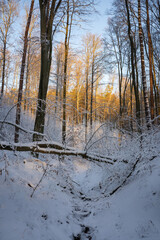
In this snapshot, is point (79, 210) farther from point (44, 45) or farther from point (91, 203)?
point (44, 45)

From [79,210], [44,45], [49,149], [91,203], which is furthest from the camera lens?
[44,45]

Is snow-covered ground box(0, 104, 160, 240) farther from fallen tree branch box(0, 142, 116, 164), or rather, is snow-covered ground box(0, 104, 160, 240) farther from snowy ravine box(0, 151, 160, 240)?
fallen tree branch box(0, 142, 116, 164)

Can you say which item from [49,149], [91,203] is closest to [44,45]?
[49,149]

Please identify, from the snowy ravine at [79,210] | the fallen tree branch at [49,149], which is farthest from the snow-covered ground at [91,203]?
the fallen tree branch at [49,149]

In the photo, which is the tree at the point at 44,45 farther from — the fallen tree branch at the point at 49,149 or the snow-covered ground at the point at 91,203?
the fallen tree branch at the point at 49,149

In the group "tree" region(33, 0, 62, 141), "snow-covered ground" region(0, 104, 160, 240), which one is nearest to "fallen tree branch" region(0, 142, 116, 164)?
"snow-covered ground" region(0, 104, 160, 240)

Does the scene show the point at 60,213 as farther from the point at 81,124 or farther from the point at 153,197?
the point at 81,124

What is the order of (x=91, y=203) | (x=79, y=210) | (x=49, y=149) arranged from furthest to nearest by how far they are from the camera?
(x=91, y=203), (x=79, y=210), (x=49, y=149)

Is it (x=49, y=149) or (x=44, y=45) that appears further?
(x=44, y=45)

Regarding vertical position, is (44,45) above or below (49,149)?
above

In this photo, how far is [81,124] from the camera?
4480mm

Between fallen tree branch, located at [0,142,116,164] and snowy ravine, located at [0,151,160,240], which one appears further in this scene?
fallen tree branch, located at [0,142,116,164]

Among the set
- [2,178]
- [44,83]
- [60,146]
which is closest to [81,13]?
[44,83]

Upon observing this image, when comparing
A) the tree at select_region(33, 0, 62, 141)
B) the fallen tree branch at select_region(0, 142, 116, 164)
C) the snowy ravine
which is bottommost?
the snowy ravine
